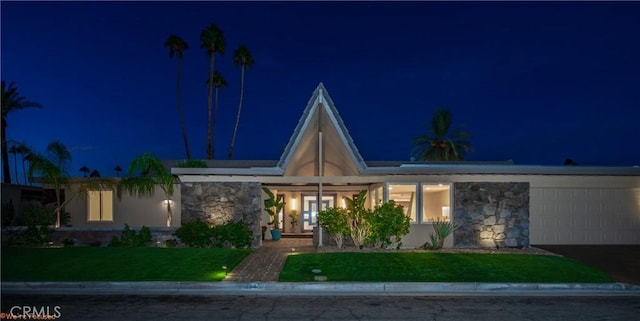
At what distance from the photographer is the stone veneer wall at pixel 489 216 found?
677 inches

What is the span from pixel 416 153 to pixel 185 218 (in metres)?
30.1

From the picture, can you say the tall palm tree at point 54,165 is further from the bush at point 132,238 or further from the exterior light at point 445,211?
the exterior light at point 445,211

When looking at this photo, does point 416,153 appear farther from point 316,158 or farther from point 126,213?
point 126,213

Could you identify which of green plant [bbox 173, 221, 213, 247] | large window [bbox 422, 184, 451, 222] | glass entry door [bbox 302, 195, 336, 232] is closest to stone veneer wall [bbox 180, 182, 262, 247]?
green plant [bbox 173, 221, 213, 247]

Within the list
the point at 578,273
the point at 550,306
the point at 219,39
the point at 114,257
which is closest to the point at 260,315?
the point at 550,306

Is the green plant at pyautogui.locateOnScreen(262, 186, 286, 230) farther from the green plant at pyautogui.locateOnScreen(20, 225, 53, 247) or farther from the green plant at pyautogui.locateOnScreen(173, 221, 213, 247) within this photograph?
the green plant at pyautogui.locateOnScreen(20, 225, 53, 247)

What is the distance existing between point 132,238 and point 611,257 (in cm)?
1582

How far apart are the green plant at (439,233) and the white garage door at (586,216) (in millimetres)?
3470

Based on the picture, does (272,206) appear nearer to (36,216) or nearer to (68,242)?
(68,242)

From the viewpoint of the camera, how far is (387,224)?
15922 millimetres

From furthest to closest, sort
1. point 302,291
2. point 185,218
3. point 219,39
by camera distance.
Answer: point 219,39 → point 185,218 → point 302,291

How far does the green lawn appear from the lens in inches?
447

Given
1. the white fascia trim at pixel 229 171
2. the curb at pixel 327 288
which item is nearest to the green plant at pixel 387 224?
the white fascia trim at pixel 229 171

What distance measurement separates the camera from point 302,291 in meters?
10.5
